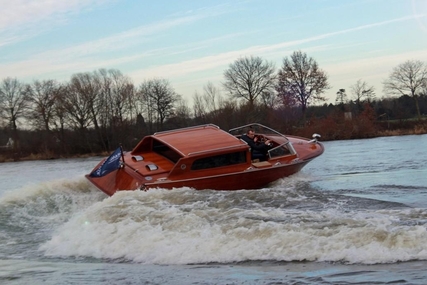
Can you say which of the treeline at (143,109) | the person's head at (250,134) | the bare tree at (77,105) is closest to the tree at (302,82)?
the treeline at (143,109)

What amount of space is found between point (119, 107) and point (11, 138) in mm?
12473

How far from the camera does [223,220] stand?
8.31m

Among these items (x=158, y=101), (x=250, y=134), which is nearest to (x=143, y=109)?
(x=158, y=101)

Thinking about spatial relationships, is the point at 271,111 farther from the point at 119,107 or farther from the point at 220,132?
the point at 220,132

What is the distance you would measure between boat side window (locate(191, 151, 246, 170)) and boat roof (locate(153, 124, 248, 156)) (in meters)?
0.18

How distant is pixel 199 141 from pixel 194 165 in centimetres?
112

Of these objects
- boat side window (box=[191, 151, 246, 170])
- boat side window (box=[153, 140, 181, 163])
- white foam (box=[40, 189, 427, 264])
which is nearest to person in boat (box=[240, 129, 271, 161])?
boat side window (box=[191, 151, 246, 170])

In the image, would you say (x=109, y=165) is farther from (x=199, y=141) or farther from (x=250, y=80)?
(x=250, y=80)

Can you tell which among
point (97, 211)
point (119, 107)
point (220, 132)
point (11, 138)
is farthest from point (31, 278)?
point (11, 138)

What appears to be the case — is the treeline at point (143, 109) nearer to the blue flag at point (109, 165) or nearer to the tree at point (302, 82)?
the tree at point (302, 82)

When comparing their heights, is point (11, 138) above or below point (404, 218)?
above

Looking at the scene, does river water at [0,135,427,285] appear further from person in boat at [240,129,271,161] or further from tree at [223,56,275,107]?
tree at [223,56,275,107]

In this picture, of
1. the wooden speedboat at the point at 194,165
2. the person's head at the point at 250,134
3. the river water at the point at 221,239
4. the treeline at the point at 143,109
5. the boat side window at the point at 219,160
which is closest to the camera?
the river water at the point at 221,239

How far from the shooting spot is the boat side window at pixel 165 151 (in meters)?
12.9
